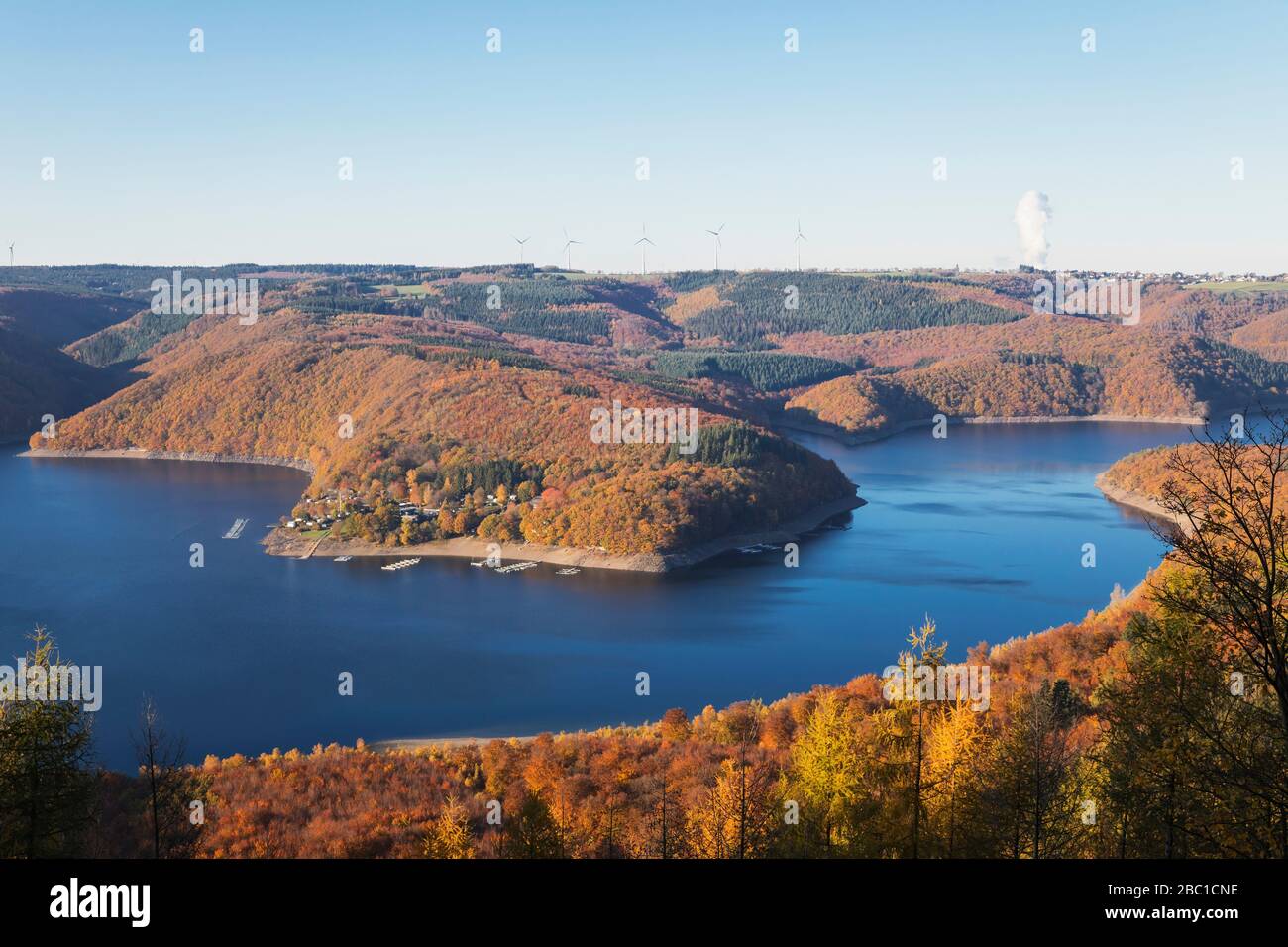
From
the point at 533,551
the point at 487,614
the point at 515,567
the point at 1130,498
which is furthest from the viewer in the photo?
the point at 1130,498

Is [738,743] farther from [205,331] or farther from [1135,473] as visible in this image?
[205,331]

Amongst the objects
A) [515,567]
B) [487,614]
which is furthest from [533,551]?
[487,614]

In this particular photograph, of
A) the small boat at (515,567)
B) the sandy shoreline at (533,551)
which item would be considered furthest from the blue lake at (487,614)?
the sandy shoreline at (533,551)

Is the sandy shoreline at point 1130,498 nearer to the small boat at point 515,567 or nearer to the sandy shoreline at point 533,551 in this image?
the sandy shoreline at point 533,551

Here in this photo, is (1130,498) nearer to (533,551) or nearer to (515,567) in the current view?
(533,551)

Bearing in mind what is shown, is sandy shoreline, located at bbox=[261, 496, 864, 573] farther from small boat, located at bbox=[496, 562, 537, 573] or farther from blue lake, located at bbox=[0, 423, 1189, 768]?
blue lake, located at bbox=[0, 423, 1189, 768]
